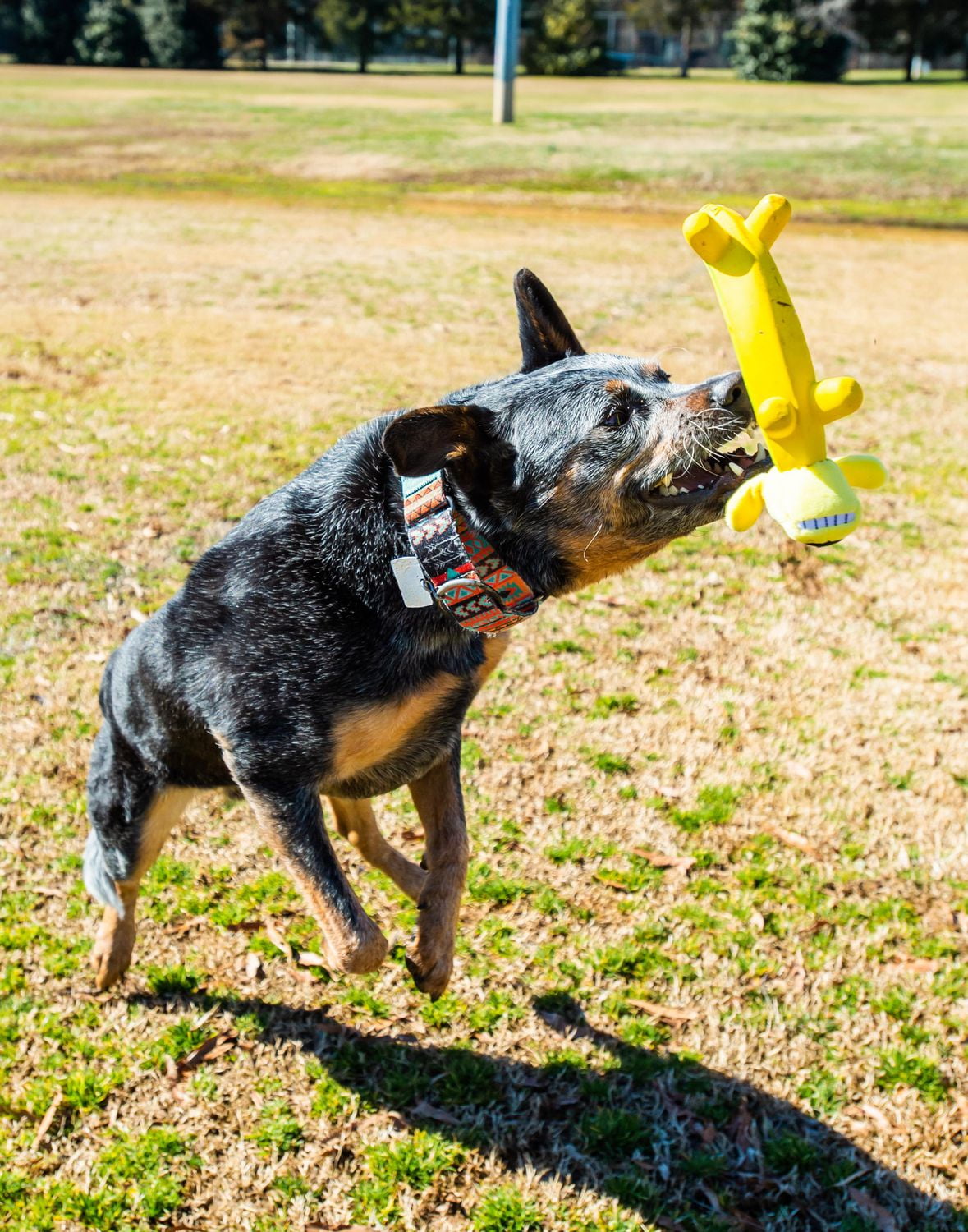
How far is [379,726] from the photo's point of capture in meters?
3.35

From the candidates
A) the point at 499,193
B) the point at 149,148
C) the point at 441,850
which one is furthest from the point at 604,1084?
the point at 149,148

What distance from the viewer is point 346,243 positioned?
17.4m

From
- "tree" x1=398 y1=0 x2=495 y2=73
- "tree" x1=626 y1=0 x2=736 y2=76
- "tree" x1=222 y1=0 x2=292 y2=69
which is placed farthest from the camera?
"tree" x1=626 y1=0 x2=736 y2=76

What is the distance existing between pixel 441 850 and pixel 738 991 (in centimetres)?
116

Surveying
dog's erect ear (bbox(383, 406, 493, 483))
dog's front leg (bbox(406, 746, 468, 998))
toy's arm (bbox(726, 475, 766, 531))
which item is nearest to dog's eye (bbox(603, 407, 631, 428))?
dog's erect ear (bbox(383, 406, 493, 483))

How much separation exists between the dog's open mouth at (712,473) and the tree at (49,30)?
201 feet

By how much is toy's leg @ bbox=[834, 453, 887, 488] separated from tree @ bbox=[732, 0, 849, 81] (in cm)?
5897

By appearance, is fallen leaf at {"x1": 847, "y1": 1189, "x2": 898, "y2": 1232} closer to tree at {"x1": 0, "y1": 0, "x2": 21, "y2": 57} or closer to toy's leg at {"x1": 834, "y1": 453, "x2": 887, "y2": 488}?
toy's leg at {"x1": 834, "y1": 453, "x2": 887, "y2": 488}

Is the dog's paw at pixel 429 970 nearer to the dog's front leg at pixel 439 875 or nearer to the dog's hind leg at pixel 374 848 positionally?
the dog's front leg at pixel 439 875

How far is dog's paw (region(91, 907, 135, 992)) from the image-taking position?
154 inches

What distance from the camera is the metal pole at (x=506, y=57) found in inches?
1102

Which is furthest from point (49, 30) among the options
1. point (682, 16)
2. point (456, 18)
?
point (682, 16)

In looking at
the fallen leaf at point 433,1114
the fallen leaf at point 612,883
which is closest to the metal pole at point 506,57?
the fallen leaf at point 612,883

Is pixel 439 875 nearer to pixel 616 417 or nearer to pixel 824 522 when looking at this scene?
pixel 616 417
